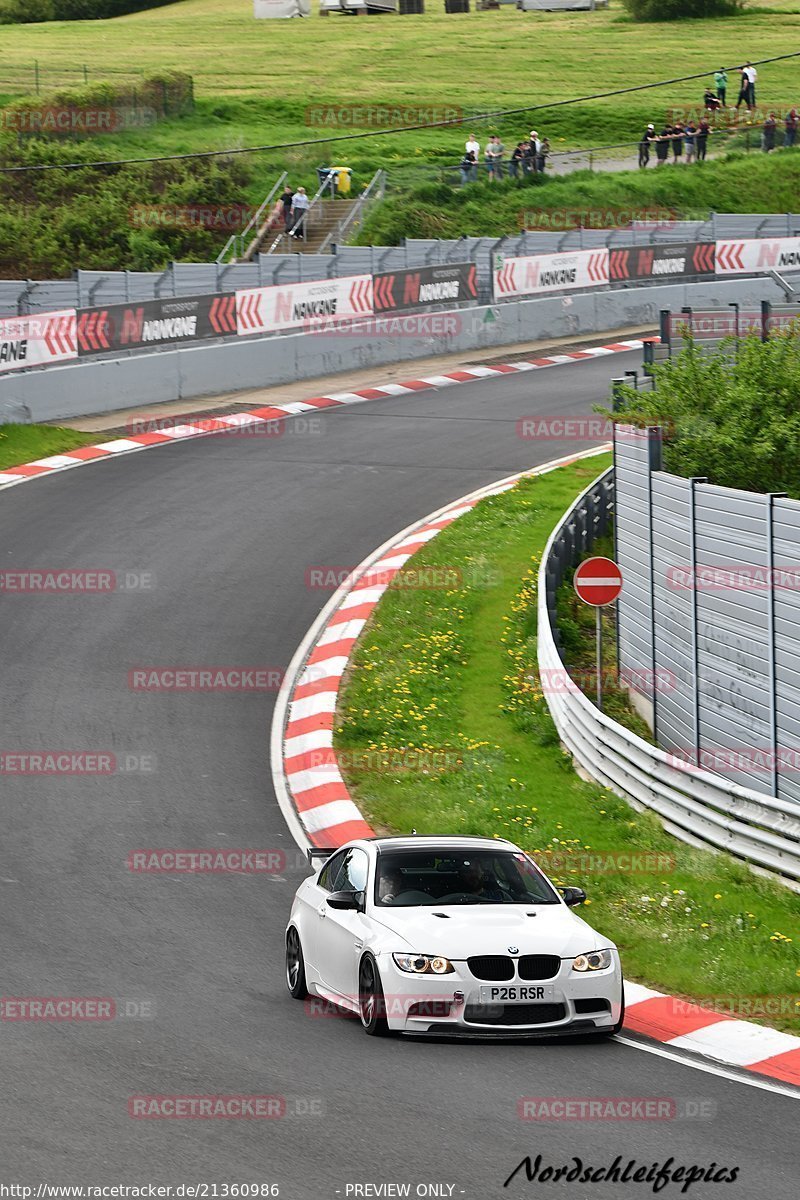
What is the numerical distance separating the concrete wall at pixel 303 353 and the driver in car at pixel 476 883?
793 inches

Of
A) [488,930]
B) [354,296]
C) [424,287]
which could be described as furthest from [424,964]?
[424,287]

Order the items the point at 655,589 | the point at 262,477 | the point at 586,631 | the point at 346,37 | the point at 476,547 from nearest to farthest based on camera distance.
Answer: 1. the point at 655,589
2. the point at 586,631
3. the point at 476,547
4. the point at 262,477
5. the point at 346,37

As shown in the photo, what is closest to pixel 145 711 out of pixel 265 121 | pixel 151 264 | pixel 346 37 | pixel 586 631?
pixel 586 631

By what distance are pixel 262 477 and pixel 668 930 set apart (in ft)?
53.6

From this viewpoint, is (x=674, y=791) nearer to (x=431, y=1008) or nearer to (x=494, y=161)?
(x=431, y=1008)

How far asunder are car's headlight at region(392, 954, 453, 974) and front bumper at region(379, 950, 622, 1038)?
0.03 m

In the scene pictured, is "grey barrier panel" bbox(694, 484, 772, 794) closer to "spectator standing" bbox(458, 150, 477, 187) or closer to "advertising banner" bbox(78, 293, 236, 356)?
"advertising banner" bbox(78, 293, 236, 356)

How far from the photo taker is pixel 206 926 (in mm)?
12469

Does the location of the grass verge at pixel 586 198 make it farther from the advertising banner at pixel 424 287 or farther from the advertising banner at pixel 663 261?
the advertising banner at pixel 424 287

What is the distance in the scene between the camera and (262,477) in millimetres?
27500

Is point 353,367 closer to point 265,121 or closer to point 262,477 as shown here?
point 262,477

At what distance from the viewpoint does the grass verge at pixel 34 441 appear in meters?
28.3

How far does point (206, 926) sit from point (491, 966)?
3.30 meters

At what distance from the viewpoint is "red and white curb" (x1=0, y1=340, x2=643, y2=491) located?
27.9 m
